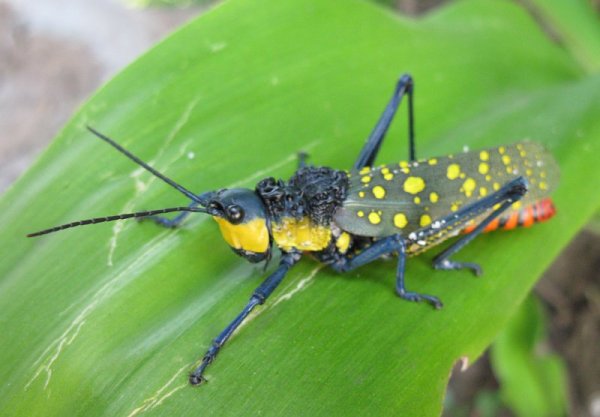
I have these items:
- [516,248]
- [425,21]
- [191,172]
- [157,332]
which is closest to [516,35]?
[425,21]

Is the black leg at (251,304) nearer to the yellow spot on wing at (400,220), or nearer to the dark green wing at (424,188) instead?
the dark green wing at (424,188)

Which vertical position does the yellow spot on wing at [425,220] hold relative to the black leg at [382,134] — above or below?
below

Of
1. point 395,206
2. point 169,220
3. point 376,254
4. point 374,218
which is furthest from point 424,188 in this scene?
point 169,220

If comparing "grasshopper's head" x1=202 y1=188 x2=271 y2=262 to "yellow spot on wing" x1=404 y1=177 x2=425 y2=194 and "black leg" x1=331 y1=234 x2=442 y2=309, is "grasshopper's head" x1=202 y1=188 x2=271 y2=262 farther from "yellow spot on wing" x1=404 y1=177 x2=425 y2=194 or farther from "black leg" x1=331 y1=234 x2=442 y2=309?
"yellow spot on wing" x1=404 y1=177 x2=425 y2=194

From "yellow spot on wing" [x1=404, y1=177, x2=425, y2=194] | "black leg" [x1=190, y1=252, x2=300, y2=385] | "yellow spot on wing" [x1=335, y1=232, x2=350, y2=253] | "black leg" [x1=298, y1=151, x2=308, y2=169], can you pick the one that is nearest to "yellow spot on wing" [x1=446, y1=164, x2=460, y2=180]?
"yellow spot on wing" [x1=404, y1=177, x2=425, y2=194]

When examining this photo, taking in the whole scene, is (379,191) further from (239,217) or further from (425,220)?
(239,217)

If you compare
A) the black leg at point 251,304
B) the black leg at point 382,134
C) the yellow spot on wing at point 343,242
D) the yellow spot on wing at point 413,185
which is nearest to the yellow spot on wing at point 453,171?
the yellow spot on wing at point 413,185

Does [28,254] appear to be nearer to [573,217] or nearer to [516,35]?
[573,217]

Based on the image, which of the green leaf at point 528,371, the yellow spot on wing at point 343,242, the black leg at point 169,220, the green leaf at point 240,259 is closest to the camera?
the green leaf at point 240,259
